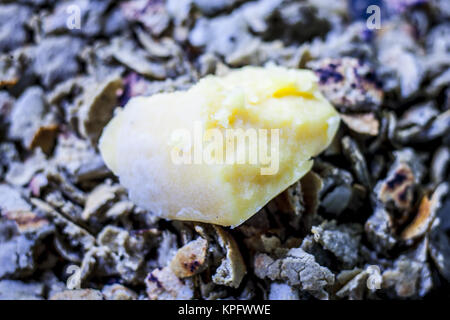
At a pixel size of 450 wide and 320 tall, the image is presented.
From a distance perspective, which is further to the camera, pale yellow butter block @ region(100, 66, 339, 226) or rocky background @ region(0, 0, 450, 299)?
rocky background @ region(0, 0, 450, 299)

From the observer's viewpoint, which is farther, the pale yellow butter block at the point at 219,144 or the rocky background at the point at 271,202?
the rocky background at the point at 271,202

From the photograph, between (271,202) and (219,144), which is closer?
(219,144)

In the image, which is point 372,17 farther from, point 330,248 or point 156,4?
point 330,248

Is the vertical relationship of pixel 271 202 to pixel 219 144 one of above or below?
below
